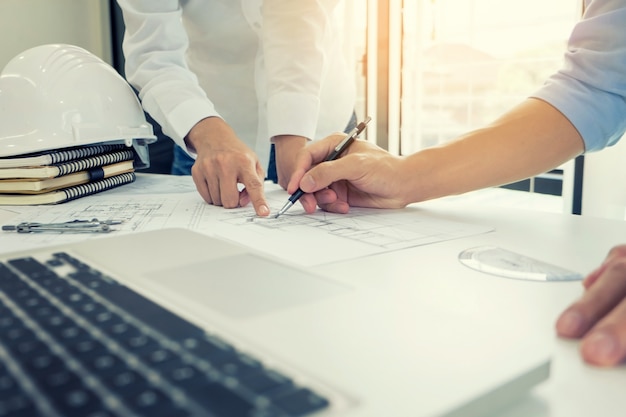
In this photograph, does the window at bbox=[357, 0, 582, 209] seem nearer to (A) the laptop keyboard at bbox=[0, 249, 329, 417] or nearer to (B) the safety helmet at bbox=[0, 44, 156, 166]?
(B) the safety helmet at bbox=[0, 44, 156, 166]

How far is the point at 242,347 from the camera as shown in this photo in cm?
24

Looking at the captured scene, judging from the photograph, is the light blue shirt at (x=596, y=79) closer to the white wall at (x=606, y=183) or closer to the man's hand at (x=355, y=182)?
the man's hand at (x=355, y=182)

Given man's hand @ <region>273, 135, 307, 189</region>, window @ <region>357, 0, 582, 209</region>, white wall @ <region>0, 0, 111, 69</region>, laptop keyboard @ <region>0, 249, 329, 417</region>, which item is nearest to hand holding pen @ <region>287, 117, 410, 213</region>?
man's hand @ <region>273, 135, 307, 189</region>

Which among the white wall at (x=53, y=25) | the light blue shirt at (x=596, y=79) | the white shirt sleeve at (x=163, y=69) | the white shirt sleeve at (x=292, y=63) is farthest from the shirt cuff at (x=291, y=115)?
the white wall at (x=53, y=25)

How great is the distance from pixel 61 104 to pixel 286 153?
0.37 metres

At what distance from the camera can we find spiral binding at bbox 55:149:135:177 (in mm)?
823

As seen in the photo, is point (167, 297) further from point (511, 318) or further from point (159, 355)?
point (511, 318)

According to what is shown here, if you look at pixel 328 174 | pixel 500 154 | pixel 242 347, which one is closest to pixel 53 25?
pixel 328 174

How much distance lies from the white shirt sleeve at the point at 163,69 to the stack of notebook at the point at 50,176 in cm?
14

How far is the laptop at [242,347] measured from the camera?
0.20 metres

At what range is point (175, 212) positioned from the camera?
0.73m

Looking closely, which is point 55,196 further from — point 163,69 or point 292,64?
point 292,64

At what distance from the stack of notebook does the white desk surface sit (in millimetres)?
36

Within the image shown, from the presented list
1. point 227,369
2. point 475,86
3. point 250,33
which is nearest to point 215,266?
point 227,369
